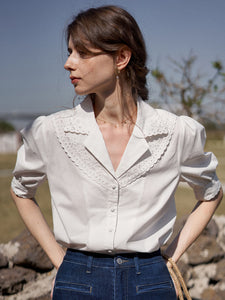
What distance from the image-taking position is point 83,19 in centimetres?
148

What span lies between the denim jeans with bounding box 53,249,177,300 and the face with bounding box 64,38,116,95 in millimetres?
655

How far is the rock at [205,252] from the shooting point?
290cm

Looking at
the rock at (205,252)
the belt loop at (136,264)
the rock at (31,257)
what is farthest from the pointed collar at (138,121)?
the rock at (205,252)

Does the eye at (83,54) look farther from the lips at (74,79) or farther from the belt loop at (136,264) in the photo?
the belt loop at (136,264)

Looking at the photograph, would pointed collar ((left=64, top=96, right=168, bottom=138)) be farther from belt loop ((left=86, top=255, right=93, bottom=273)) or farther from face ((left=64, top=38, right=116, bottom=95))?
belt loop ((left=86, top=255, right=93, bottom=273))

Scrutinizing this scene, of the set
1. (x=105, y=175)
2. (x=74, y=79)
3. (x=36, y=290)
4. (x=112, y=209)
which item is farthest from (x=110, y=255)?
(x=36, y=290)

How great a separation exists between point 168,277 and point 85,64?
2.99 feet

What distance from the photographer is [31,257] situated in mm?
2377

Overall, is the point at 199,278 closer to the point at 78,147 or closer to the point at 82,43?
the point at 78,147

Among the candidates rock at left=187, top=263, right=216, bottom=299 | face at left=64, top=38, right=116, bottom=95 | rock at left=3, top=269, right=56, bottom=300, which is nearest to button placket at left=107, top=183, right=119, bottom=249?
face at left=64, top=38, right=116, bottom=95

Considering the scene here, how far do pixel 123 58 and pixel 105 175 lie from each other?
0.48m

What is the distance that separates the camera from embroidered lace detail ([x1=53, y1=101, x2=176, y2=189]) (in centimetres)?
150

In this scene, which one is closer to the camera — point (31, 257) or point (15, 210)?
point (31, 257)

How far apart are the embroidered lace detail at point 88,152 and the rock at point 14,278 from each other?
1132mm
